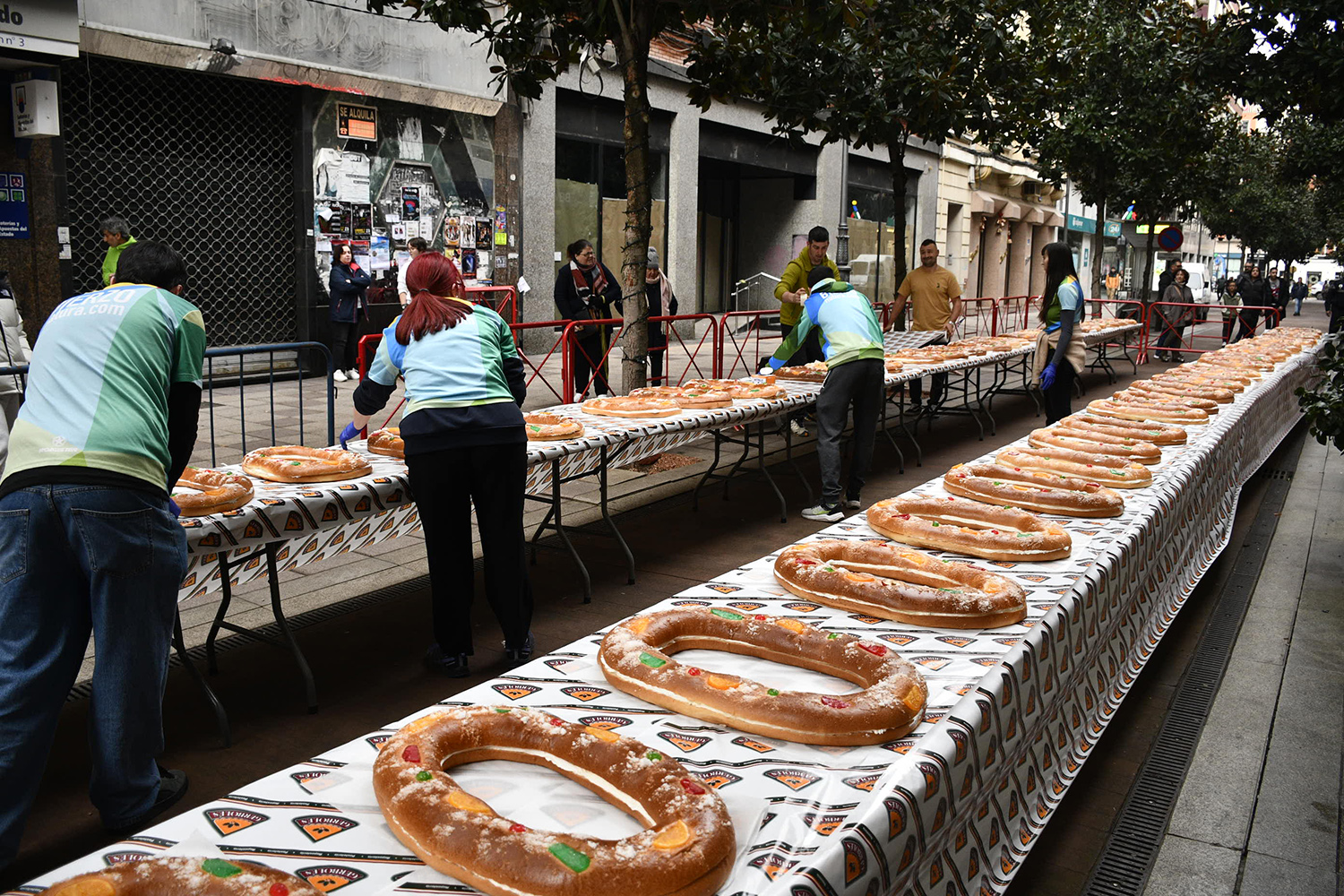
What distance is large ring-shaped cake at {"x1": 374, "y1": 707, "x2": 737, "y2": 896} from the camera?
163 centimetres

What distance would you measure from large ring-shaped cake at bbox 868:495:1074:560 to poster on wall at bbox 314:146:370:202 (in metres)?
12.1

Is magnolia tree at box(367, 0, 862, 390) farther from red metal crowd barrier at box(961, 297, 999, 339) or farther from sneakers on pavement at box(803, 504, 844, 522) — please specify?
red metal crowd barrier at box(961, 297, 999, 339)

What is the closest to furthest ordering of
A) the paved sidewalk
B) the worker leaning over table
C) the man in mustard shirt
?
the paved sidewalk → the worker leaning over table → the man in mustard shirt

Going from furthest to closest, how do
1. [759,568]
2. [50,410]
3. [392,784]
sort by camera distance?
[759,568] → [50,410] → [392,784]

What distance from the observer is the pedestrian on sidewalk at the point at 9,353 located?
6.93 m

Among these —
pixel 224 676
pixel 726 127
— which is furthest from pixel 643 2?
pixel 726 127

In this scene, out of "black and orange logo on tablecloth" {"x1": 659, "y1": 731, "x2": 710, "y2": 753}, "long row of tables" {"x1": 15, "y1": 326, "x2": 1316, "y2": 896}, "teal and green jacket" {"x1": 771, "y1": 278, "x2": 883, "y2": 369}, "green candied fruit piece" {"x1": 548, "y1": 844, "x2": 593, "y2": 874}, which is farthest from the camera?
"teal and green jacket" {"x1": 771, "y1": 278, "x2": 883, "y2": 369}

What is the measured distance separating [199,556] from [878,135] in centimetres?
1038

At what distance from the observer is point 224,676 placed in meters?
4.85

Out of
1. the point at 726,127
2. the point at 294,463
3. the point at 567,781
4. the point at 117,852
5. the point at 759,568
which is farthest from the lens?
the point at 726,127

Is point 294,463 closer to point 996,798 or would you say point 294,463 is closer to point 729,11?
point 996,798

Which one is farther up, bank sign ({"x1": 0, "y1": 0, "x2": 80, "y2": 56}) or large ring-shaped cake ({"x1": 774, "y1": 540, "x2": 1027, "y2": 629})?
bank sign ({"x1": 0, "y1": 0, "x2": 80, "y2": 56})

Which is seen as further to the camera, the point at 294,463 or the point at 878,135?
the point at 878,135

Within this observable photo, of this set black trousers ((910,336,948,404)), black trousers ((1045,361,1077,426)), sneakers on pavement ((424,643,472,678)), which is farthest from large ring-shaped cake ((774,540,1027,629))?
black trousers ((910,336,948,404))
